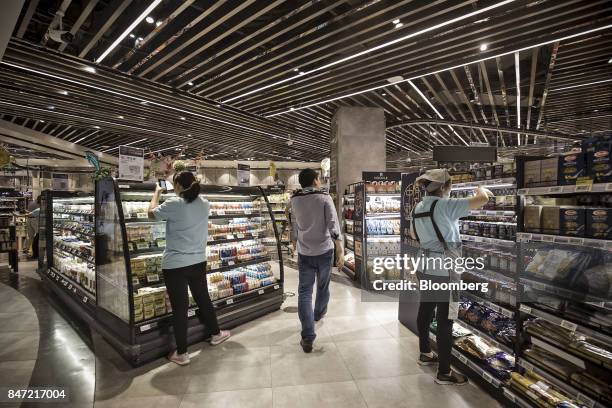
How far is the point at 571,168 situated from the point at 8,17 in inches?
226

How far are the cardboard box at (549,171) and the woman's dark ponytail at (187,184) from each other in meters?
2.93

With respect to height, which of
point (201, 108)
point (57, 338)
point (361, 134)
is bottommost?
point (57, 338)

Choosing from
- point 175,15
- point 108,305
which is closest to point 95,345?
point 108,305

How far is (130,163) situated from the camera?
13.1ft

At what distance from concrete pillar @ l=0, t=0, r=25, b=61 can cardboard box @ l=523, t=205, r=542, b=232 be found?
5.26m

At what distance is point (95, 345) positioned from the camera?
11.8 ft

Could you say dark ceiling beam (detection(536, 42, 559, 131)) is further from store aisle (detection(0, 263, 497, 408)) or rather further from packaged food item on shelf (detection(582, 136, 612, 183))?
store aisle (detection(0, 263, 497, 408))

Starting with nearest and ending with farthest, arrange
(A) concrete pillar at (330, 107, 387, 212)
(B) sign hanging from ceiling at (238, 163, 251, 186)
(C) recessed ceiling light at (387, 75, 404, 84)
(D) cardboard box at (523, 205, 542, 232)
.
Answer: (D) cardboard box at (523, 205, 542, 232) < (C) recessed ceiling light at (387, 75, 404, 84) < (B) sign hanging from ceiling at (238, 163, 251, 186) < (A) concrete pillar at (330, 107, 387, 212)

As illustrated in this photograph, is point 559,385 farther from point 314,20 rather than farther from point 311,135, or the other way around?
point 311,135

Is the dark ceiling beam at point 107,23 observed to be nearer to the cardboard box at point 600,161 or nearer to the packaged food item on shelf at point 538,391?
the cardboard box at point 600,161

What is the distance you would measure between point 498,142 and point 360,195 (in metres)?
9.26

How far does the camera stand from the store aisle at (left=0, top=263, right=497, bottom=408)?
2.62 metres

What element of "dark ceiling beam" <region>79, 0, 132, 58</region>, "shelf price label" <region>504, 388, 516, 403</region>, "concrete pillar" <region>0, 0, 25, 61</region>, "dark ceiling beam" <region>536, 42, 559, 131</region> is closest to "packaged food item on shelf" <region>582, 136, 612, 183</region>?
"shelf price label" <region>504, 388, 516, 403</region>

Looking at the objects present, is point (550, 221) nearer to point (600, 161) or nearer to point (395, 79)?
point (600, 161)
